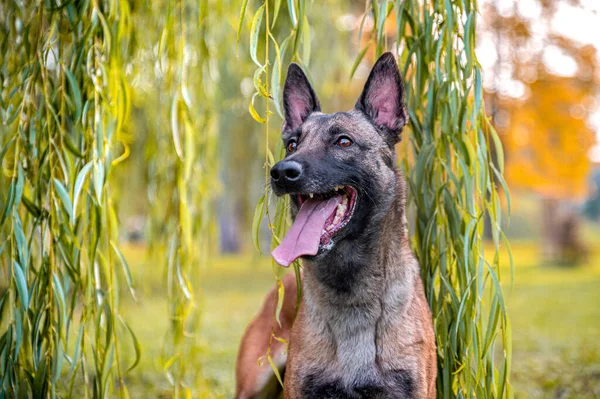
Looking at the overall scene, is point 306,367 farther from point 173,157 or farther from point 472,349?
point 173,157

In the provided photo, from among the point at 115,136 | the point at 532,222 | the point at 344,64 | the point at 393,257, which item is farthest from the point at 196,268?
the point at 532,222

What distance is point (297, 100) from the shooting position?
11.8ft

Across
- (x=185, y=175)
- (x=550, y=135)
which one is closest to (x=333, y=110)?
(x=550, y=135)

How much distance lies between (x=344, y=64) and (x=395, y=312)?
4.92 m

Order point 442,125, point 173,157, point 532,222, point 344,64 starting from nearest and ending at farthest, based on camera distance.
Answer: point 442,125 → point 173,157 → point 344,64 → point 532,222

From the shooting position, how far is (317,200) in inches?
121

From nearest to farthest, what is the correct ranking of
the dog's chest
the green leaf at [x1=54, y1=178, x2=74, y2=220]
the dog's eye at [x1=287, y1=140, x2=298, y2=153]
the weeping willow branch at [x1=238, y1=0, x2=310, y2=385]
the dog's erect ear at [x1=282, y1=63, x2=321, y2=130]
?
1. the weeping willow branch at [x1=238, y1=0, x2=310, y2=385]
2. the dog's chest
3. the green leaf at [x1=54, y1=178, x2=74, y2=220]
4. the dog's eye at [x1=287, y1=140, x2=298, y2=153]
5. the dog's erect ear at [x1=282, y1=63, x2=321, y2=130]

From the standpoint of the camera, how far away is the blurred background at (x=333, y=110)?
4832 millimetres

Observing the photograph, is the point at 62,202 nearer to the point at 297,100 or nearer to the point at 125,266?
the point at 125,266

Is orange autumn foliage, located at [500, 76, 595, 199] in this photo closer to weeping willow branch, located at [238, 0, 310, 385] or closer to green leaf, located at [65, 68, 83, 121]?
weeping willow branch, located at [238, 0, 310, 385]

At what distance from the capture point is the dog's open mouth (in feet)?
9.29

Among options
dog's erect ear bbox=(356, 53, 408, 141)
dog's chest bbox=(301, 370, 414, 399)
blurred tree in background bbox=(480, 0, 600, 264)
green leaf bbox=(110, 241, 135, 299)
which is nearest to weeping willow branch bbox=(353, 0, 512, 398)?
dog's erect ear bbox=(356, 53, 408, 141)

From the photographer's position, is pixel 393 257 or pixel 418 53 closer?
pixel 393 257

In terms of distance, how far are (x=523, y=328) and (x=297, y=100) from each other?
6859mm
